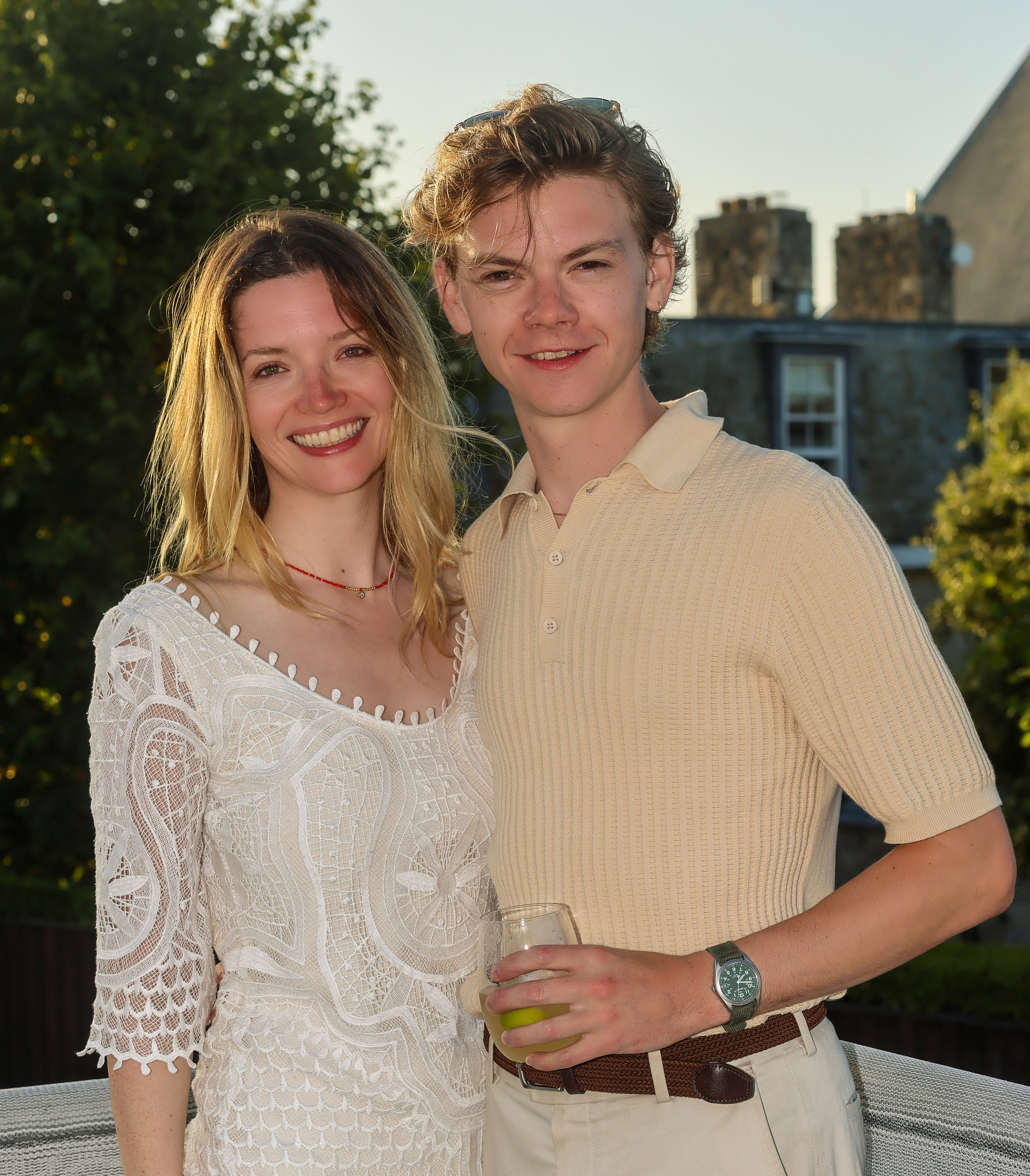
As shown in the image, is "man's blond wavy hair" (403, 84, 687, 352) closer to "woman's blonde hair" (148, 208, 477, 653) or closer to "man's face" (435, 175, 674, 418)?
"man's face" (435, 175, 674, 418)

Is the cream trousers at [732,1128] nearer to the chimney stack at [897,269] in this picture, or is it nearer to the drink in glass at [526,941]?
the drink in glass at [526,941]

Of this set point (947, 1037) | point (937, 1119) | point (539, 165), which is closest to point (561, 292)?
point (539, 165)

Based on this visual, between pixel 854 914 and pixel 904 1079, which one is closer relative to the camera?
pixel 854 914

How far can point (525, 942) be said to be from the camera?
1.98 meters

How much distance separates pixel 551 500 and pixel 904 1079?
4.44ft

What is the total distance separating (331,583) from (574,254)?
937 millimetres

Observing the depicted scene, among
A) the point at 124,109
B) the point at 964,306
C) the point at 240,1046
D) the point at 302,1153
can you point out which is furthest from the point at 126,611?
the point at 964,306

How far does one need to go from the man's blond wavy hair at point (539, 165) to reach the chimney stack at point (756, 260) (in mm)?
17693

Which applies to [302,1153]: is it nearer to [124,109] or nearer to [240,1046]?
[240,1046]

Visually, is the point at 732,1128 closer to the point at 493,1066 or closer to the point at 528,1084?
the point at 528,1084

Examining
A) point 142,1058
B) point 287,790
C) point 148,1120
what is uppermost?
point 287,790

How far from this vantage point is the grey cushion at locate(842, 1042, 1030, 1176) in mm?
2393

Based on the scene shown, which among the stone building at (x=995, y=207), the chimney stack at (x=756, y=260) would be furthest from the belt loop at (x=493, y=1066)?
the stone building at (x=995, y=207)

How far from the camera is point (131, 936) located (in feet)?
7.58
